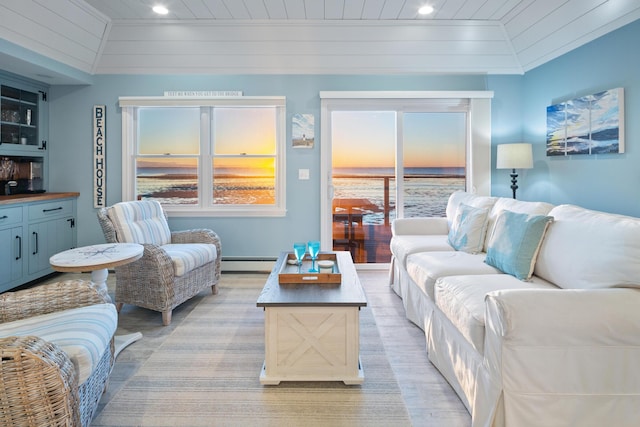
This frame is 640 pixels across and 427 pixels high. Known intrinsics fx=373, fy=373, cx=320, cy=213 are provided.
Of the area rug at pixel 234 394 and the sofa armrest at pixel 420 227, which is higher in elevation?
the sofa armrest at pixel 420 227

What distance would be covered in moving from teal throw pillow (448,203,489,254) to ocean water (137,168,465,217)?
144 cm

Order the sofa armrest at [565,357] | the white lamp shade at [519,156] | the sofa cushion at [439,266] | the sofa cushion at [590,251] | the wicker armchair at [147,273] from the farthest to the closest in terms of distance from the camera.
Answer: the white lamp shade at [519,156], the wicker armchair at [147,273], the sofa cushion at [439,266], the sofa cushion at [590,251], the sofa armrest at [565,357]

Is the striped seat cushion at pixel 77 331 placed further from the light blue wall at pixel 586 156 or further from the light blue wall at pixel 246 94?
the light blue wall at pixel 586 156

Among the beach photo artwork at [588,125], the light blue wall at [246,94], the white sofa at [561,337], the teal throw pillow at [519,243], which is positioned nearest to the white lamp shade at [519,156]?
the beach photo artwork at [588,125]

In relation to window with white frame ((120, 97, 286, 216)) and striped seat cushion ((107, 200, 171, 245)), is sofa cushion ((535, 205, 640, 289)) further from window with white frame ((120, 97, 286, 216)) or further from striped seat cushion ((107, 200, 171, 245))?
striped seat cushion ((107, 200, 171, 245))

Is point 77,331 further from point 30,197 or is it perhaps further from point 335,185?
point 335,185

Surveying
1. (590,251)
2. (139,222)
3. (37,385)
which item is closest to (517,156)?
(590,251)

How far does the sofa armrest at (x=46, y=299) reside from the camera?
178cm

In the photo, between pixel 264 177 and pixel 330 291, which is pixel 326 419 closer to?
pixel 330 291

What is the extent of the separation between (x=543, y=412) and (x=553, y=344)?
28 centimetres

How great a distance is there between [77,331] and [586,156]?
405cm

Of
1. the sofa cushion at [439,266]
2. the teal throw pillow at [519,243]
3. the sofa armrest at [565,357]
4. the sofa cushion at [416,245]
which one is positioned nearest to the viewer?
the sofa armrest at [565,357]

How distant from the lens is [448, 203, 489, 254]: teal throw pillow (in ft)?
9.71

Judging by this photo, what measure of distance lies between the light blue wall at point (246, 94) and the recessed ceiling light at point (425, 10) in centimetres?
70
